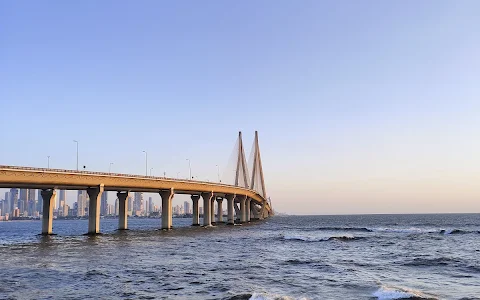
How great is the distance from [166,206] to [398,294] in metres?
82.1

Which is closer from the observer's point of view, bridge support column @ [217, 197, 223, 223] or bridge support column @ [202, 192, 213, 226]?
bridge support column @ [202, 192, 213, 226]

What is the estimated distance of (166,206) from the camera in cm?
10006

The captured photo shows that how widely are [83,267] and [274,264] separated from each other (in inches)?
604

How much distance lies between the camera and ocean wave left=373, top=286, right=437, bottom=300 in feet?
71.6

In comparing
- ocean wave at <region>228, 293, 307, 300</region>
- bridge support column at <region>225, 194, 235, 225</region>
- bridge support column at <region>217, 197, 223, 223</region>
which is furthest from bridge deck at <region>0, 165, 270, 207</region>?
ocean wave at <region>228, 293, 307, 300</region>

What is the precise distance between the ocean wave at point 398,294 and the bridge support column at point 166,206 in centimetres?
7981

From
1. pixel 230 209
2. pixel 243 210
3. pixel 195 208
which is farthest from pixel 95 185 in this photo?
pixel 243 210

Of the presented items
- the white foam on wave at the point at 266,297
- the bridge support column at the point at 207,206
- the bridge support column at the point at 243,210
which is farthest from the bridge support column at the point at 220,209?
the white foam on wave at the point at 266,297

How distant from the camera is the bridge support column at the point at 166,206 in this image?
9988cm

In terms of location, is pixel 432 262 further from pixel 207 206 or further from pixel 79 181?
pixel 207 206

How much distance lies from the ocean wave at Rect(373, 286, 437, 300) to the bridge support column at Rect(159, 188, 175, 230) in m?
79.8

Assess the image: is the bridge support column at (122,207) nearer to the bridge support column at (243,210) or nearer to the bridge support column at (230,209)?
the bridge support column at (230,209)

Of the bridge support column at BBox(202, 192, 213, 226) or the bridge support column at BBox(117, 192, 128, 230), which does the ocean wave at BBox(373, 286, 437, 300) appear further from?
the bridge support column at BBox(202, 192, 213, 226)

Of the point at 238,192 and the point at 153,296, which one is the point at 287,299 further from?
the point at 238,192
